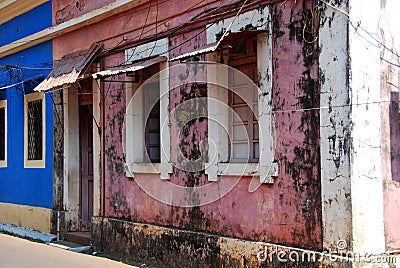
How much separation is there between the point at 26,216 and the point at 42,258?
3.34 m

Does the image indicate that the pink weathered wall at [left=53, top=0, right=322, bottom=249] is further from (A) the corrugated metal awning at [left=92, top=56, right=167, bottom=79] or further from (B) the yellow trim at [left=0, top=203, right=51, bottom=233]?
(B) the yellow trim at [left=0, top=203, right=51, bottom=233]

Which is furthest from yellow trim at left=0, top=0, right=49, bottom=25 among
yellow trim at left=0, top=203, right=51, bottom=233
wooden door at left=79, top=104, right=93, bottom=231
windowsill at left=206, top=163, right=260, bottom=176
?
windowsill at left=206, top=163, right=260, bottom=176

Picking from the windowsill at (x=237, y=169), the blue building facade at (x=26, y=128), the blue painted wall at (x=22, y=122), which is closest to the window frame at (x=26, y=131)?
the blue building facade at (x=26, y=128)

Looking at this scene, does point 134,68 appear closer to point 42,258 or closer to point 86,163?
point 42,258

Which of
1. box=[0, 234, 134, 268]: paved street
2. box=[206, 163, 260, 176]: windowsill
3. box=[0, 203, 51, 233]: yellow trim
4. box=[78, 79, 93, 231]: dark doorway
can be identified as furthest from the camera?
box=[0, 203, 51, 233]: yellow trim

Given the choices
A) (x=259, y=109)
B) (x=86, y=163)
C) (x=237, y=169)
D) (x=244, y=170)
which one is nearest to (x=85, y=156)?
(x=86, y=163)

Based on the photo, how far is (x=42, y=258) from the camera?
33.2 feet

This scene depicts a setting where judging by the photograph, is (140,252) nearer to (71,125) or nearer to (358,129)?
(71,125)

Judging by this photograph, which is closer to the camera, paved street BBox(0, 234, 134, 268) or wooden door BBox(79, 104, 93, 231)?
paved street BBox(0, 234, 134, 268)

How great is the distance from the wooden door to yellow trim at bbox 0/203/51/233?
782 millimetres

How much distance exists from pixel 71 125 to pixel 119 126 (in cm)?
209

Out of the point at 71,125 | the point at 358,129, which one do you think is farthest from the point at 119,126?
the point at 358,129

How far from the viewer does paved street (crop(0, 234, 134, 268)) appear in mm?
9472

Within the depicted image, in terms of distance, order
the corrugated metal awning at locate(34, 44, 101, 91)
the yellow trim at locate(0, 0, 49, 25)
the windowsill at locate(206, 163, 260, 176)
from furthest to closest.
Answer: the yellow trim at locate(0, 0, 49, 25) → the corrugated metal awning at locate(34, 44, 101, 91) → the windowsill at locate(206, 163, 260, 176)
